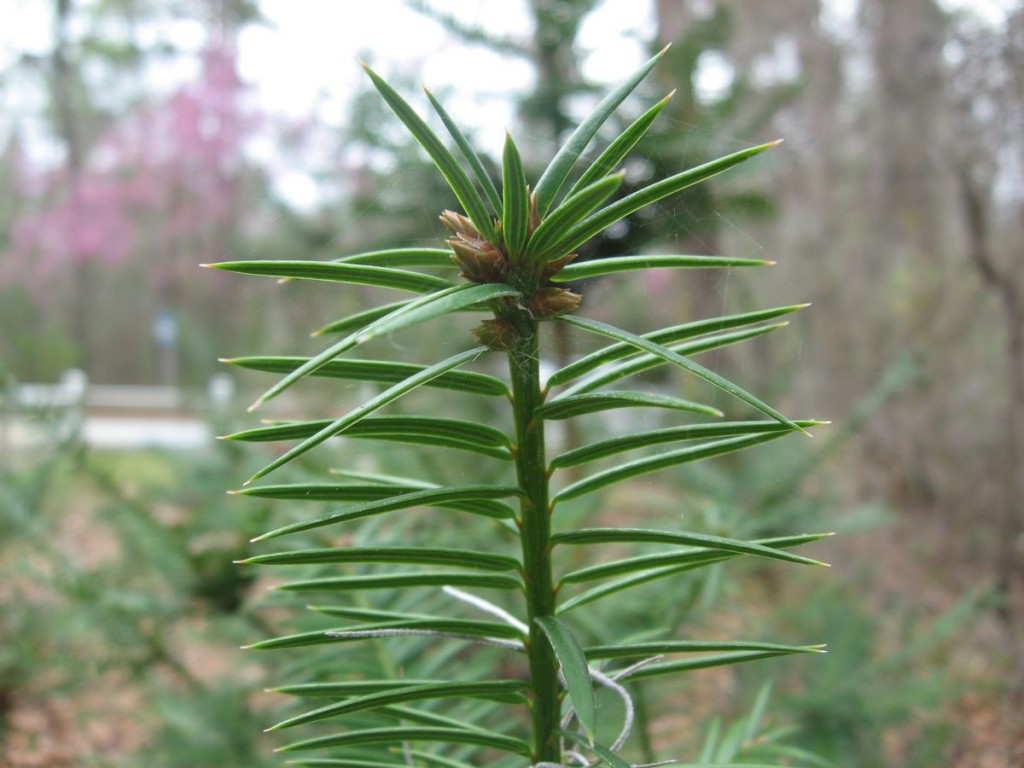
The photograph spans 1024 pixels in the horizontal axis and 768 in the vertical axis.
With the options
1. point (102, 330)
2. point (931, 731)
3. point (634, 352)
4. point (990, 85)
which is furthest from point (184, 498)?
point (102, 330)

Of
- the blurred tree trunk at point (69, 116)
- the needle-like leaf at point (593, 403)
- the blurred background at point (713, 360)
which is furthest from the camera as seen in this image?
the blurred tree trunk at point (69, 116)

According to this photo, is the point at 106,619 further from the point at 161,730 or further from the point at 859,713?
the point at 859,713

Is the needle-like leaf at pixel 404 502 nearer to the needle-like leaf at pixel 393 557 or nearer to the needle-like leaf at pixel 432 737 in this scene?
the needle-like leaf at pixel 393 557

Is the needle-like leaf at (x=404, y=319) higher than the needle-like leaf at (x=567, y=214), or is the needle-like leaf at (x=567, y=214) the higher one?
the needle-like leaf at (x=567, y=214)

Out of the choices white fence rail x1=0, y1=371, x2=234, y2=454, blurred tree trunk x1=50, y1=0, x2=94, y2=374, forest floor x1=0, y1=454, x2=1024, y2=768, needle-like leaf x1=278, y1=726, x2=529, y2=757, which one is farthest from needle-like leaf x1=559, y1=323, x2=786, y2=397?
blurred tree trunk x1=50, y1=0, x2=94, y2=374

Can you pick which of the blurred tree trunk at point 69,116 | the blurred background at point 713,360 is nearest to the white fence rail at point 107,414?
the blurred background at point 713,360

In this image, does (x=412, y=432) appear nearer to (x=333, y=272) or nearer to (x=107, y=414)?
→ (x=333, y=272)
